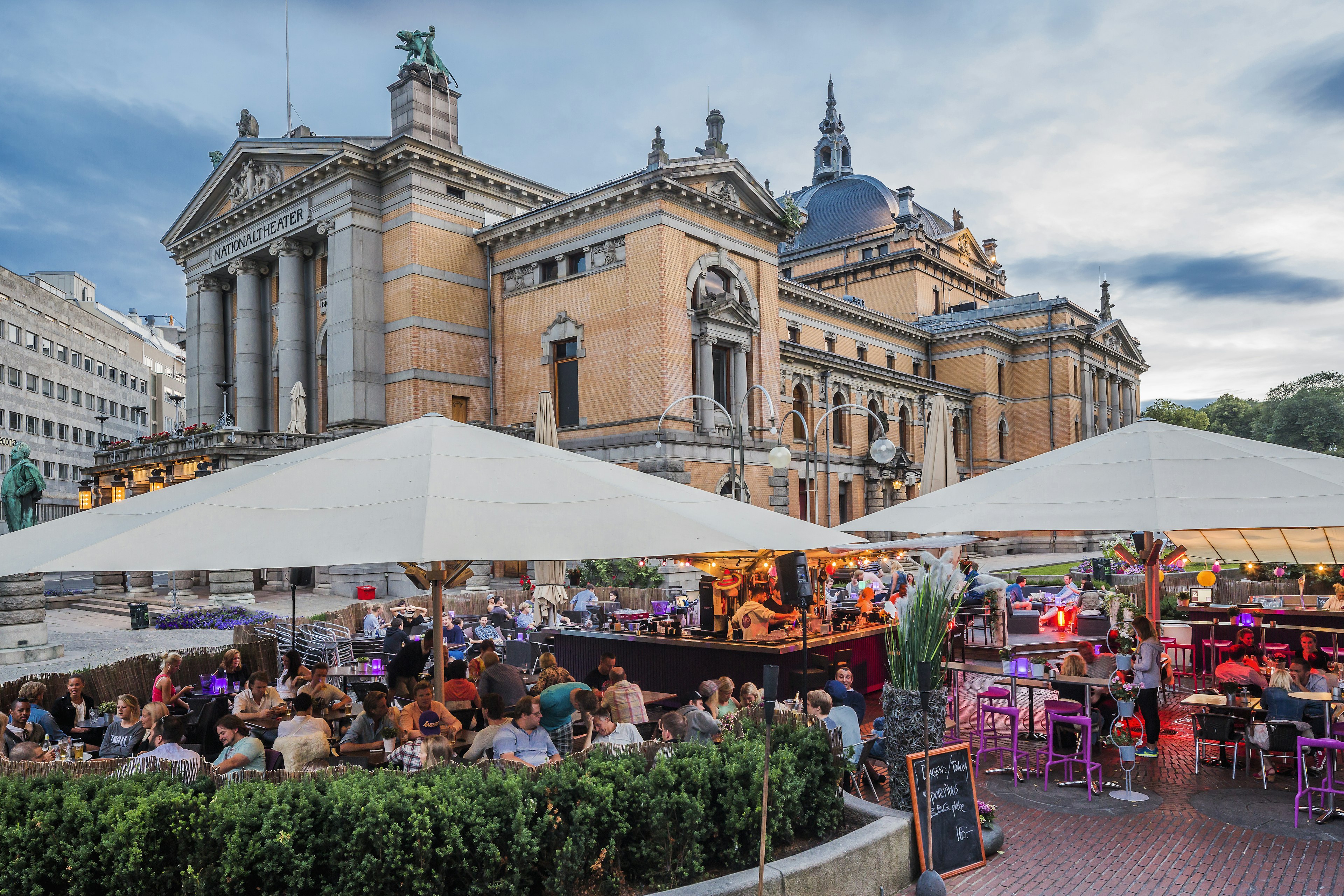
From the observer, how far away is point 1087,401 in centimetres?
6059

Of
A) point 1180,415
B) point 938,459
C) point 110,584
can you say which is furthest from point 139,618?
point 1180,415

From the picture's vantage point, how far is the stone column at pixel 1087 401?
60.0 metres

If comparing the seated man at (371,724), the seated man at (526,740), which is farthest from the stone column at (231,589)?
the seated man at (526,740)

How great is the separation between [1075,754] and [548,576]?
11266mm

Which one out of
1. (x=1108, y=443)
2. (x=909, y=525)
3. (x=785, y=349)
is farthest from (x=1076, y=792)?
(x=785, y=349)

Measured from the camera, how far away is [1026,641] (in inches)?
694

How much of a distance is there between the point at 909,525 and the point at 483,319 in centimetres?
Result: 2754

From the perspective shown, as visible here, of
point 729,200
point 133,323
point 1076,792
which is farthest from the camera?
point 133,323

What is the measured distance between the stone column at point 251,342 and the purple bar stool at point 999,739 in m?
34.6

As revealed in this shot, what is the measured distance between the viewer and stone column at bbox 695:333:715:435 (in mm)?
31156

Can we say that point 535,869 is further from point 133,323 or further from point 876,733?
point 133,323

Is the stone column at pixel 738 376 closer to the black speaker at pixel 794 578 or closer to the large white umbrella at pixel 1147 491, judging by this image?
the large white umbrella at pixel 1147 491

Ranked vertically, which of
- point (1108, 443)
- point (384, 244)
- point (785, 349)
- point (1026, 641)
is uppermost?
point (384, 244)

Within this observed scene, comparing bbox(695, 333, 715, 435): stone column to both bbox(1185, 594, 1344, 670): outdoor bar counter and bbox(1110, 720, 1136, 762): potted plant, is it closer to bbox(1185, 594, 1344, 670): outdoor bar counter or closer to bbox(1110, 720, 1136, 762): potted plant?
bbox(1185, 594, 1344, 670): outdoor bar counter
